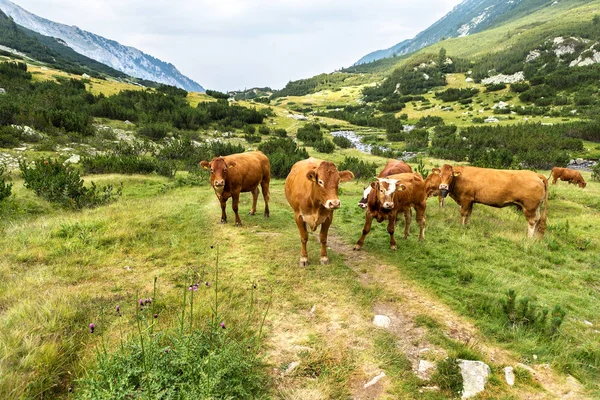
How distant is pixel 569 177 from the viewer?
16.9 m

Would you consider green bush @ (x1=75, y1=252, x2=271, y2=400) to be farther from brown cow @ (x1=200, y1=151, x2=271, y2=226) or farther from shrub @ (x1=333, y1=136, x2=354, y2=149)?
shrub @ (x1=333, y1=136, x2=354, y2=149)

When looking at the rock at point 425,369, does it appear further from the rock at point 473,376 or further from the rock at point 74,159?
the rock at point 74,159

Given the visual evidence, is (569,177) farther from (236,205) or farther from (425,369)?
(425,369)

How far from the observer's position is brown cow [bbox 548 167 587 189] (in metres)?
16.6

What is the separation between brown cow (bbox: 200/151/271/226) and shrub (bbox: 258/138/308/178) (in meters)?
7.54

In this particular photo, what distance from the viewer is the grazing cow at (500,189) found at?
8750mm

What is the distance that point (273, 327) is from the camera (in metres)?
4.19

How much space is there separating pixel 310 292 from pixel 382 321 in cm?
132

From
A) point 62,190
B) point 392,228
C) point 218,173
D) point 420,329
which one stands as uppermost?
point 218,173

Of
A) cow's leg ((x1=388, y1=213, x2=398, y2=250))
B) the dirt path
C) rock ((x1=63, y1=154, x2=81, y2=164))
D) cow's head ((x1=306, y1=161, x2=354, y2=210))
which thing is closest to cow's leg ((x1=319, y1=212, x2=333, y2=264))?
the dirt path

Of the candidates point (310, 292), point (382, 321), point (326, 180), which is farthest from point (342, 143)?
point (382, 321)

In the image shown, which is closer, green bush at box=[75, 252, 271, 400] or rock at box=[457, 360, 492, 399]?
green bush at box=[75, 252, 271, 400]

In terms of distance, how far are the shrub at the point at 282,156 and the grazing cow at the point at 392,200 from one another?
10.2m

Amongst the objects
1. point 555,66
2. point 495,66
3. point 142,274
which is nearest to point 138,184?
point 142,274
